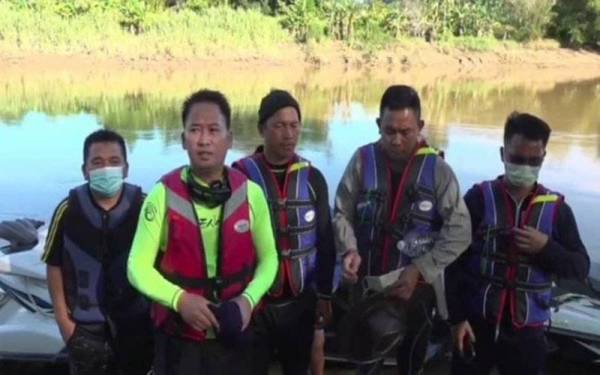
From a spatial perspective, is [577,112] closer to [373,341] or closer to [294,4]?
[373,341]

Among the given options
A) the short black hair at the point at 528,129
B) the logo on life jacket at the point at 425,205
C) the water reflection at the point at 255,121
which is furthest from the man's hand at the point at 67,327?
the water reflection at the point at 255,121

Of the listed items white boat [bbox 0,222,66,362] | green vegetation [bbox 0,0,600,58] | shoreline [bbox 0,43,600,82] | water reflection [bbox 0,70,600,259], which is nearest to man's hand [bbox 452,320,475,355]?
white boat [bbox 0,222,66,362]

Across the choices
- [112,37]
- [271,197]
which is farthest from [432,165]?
[112,37]

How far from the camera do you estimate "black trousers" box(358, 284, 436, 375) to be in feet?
9.33

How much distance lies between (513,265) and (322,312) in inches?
31.0

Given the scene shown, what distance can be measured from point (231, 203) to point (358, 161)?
0.86 meters

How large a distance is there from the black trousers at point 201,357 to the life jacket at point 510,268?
1.01m

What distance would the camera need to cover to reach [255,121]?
46.5 ft

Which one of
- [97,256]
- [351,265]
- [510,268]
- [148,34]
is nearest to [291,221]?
[351,265]

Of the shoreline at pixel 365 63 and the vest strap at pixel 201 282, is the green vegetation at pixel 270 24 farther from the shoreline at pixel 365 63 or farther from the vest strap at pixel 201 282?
the vest strap at pixel 201 282

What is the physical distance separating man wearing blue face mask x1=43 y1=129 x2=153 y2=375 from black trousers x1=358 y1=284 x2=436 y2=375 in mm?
1015

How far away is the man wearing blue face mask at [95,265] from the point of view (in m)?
2.64

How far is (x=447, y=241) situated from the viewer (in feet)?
8.80

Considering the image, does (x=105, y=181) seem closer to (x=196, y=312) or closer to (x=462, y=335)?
(x=196, y=312)
